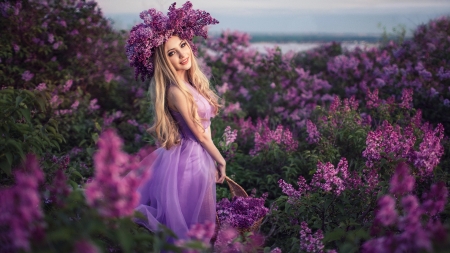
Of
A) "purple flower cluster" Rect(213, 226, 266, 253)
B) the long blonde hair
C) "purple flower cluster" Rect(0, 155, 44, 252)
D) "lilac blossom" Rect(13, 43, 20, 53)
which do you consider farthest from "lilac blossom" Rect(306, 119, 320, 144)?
"lilac blossom" Rect(13, 43, 20, 53)

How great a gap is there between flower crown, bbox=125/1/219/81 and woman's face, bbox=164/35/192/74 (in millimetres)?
45

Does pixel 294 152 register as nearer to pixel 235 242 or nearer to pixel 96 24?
pixel 235 242

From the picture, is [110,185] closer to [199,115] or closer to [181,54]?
[199,115]

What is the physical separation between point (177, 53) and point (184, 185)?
1010mm

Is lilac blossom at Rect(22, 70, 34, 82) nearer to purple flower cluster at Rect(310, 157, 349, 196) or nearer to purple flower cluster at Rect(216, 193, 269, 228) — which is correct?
purple flower cluster at Rect(216, 193, 269, 228)

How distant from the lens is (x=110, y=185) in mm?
1312

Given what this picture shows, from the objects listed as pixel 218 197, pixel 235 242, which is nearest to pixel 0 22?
pixel 218 197

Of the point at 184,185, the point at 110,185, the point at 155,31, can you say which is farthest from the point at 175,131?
the point at 110,185

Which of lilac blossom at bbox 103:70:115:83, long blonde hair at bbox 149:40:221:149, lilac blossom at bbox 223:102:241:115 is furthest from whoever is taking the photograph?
lilac blossom at bbox 103:70:115:83

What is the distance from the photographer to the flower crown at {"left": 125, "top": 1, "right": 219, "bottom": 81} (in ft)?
10.0

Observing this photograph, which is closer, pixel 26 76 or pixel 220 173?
→ pixel 220 173

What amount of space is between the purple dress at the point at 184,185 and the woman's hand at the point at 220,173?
0.05m

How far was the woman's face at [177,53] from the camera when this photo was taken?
3.16m

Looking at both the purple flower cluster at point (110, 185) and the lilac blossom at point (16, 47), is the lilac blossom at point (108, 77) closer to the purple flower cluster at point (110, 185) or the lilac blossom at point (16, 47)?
the lilac blossom at point (16, 47)
